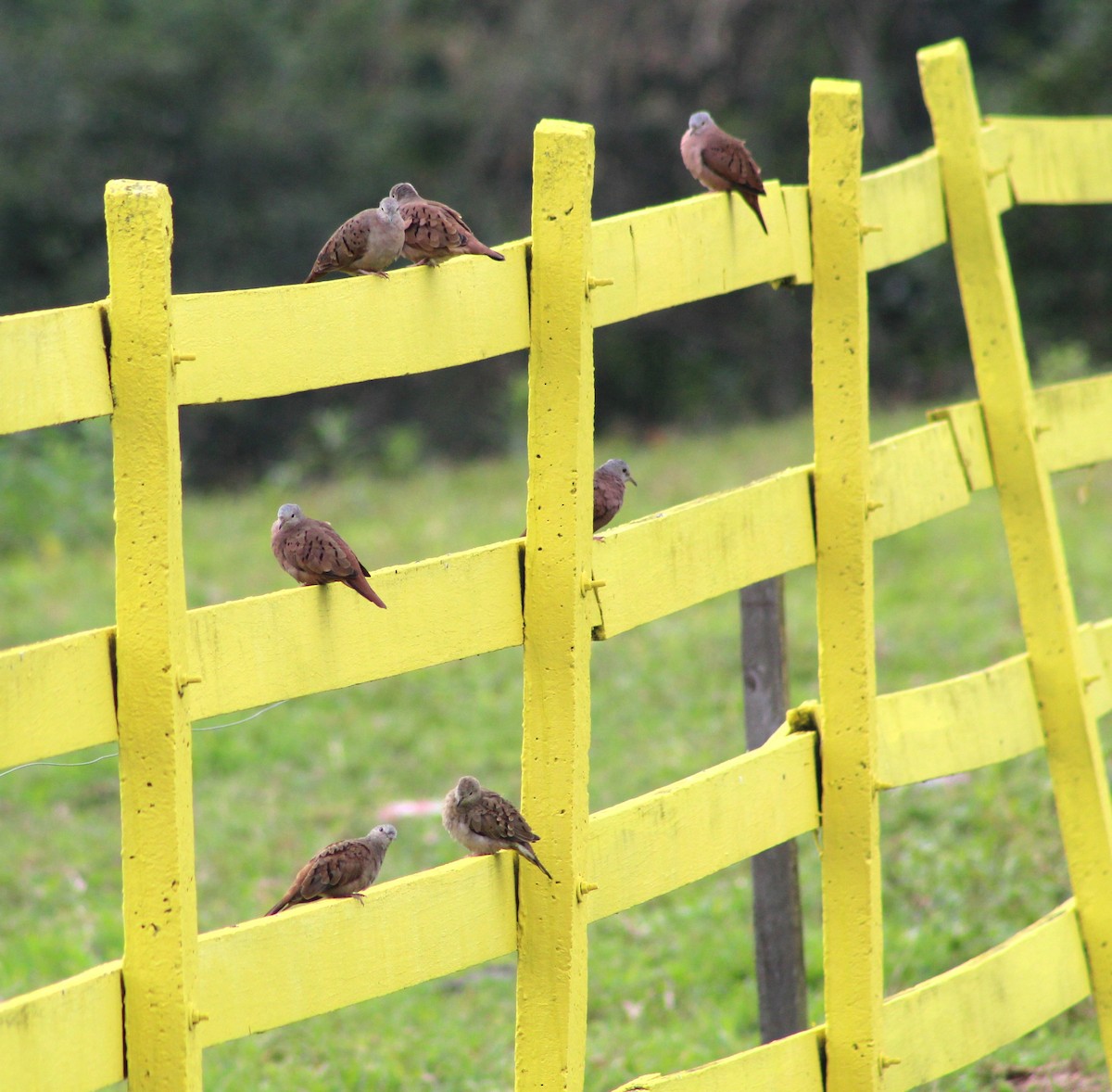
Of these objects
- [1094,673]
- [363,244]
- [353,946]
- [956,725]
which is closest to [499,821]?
[353,946]

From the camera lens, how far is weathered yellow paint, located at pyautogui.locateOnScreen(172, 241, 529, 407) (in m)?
2.20

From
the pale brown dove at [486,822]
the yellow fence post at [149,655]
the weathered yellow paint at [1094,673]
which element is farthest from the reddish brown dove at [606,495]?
the yellow fence post at [149,655]

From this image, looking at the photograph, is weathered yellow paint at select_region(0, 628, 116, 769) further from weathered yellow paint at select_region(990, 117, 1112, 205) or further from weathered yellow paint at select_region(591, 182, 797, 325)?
weathered yellow paint at select_region(990, 117, 1112, 205)

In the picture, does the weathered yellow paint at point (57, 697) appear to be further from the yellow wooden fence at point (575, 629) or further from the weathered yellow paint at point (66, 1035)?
the weathered yellow paint at point (66, 1035)

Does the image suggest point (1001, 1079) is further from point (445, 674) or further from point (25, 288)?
point (25, 288)

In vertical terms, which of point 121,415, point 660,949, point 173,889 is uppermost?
point 660,949

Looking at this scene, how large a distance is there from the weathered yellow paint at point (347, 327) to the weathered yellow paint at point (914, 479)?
0.89 metres

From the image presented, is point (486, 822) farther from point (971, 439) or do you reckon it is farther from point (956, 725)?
point (971, 439)

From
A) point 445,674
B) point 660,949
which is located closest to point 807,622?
point 445,674

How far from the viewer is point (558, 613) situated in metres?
2.49

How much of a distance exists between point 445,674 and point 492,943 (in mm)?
5566

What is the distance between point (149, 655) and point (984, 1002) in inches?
75.5

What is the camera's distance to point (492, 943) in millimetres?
2477

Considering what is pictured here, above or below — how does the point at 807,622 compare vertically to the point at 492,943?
above
